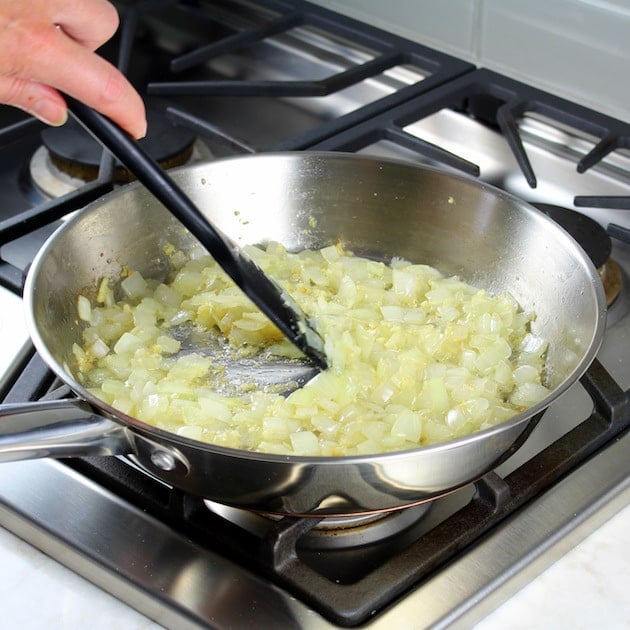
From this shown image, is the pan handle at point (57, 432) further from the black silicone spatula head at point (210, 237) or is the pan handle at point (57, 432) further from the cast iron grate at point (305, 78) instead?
the cast iron grate at point (305, 78)

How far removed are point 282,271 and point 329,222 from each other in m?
0.08

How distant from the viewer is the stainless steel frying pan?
65cm

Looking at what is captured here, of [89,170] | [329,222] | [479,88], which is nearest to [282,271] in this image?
[329,222]

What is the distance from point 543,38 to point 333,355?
58cm

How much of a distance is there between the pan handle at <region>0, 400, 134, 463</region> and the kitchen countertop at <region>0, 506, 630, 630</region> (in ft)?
0.38

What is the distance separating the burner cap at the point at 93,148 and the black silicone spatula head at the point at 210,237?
0.37 meters

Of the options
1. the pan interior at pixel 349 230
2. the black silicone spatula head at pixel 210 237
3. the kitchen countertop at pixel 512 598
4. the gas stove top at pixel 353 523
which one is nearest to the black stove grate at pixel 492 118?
the gas stove top at pixel 353 523

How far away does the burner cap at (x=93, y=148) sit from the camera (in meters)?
1.16

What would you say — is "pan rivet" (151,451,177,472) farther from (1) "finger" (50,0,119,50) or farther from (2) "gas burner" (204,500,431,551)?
(1) "finger" (50,0,119,50)

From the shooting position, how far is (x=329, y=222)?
1.05m

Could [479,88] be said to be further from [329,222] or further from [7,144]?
[7,144]

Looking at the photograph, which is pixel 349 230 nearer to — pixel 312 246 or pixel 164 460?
pixel 312 246

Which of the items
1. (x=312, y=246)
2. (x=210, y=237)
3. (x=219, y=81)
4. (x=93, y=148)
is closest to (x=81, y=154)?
(x=93, y=148)

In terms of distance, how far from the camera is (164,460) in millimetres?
676
